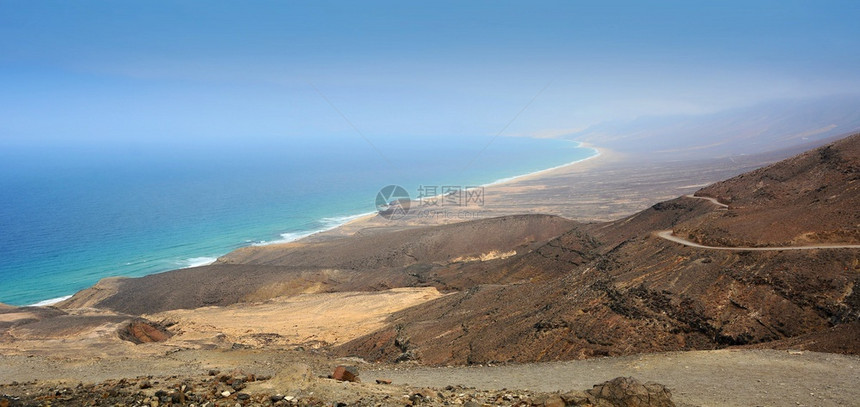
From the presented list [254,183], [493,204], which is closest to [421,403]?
[493,204]

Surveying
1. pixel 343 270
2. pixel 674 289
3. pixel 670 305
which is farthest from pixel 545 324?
pixel 343 270

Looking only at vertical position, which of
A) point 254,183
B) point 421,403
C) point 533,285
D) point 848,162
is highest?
point 254,183

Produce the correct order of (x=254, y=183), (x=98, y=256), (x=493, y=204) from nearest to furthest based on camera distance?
(x=98, y=256), (x=493, y=204), (x=254, y=183)

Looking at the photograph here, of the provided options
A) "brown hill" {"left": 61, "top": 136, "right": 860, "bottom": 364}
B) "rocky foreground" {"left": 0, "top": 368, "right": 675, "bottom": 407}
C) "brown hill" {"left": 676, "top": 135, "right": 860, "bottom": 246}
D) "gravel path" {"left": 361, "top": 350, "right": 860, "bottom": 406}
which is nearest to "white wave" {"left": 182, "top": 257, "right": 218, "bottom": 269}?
"brown hill" {"left": 61, "top": 136, "right": 860, "bottom": 364}

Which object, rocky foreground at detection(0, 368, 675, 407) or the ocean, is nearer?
rocky foreground at detection(0, 368, 675, 407)

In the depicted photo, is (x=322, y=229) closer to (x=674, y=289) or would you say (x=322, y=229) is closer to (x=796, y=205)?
(x=796, y=205)

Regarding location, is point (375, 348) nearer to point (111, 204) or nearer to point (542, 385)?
point (542, 385)

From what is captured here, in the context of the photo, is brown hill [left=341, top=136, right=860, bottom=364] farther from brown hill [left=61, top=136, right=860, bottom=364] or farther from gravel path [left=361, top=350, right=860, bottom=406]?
gravel path [left=361, top=350, right=860, bottom=406]

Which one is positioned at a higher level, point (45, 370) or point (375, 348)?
point (45, 370)
